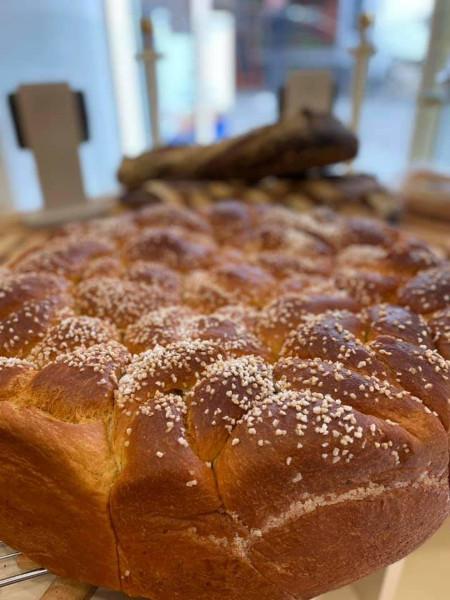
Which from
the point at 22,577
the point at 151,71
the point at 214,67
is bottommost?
the point at 22,577

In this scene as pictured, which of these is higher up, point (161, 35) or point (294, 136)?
point (161, 35)

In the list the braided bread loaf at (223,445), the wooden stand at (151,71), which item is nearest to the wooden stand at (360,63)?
the wooden stand at (151,71)

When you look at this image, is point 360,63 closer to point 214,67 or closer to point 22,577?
point 214,67

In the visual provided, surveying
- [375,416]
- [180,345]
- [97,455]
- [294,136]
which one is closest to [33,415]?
[97,455]

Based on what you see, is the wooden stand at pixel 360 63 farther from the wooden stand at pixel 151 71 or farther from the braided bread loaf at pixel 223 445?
the braided bread loaf at pixel 223 445

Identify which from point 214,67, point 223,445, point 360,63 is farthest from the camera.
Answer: point 214,67

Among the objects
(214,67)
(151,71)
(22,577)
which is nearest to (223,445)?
(22,577)

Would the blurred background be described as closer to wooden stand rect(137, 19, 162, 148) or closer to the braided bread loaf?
wooden stand rect(137, 19, 162, 148)

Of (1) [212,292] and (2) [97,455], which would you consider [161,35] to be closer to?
(1) [212,292]
